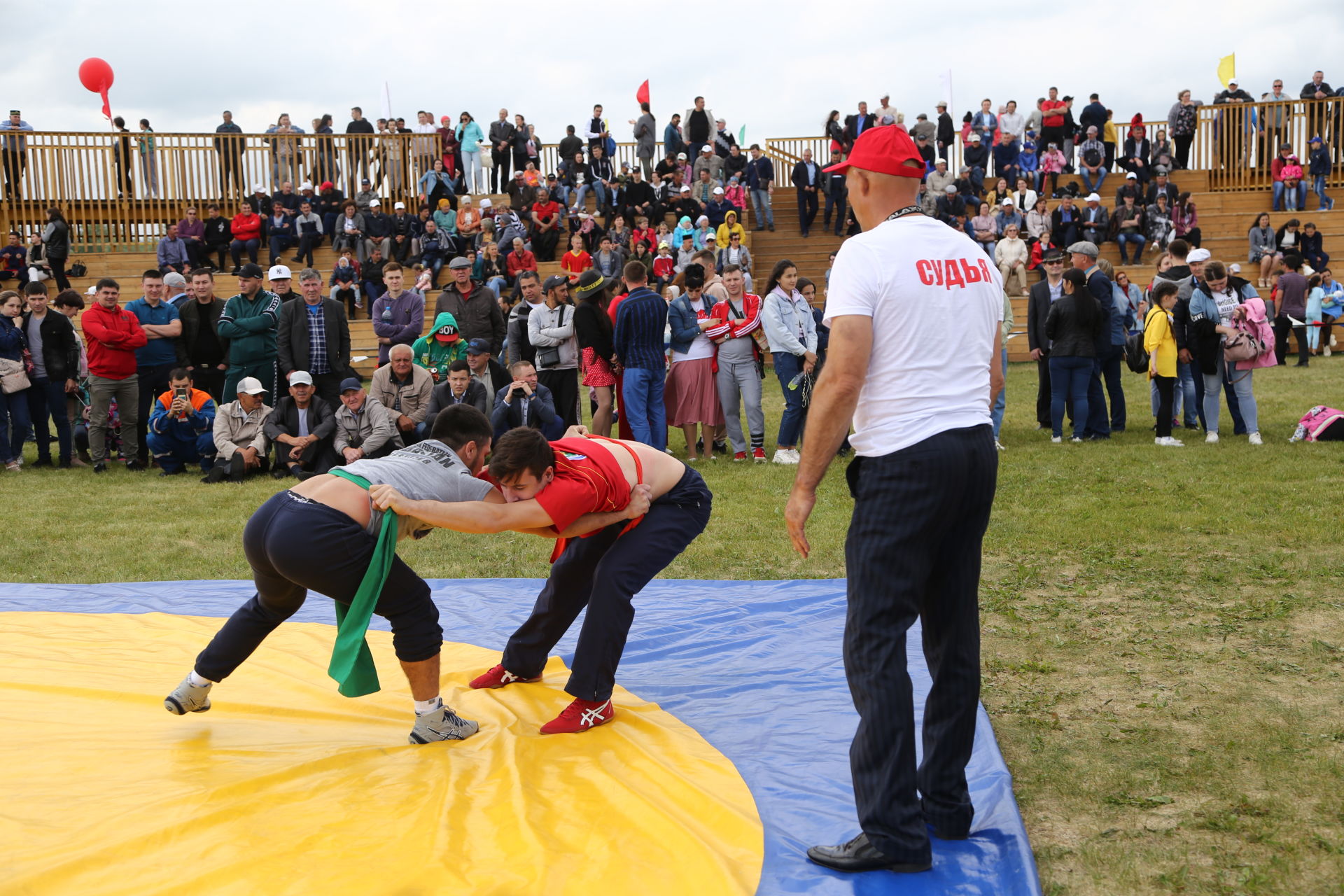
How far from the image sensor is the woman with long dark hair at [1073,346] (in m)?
10.3

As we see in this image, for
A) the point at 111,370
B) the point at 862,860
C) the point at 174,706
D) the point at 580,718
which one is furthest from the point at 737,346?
the point at 862,860

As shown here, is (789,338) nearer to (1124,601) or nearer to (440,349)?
(440,349)

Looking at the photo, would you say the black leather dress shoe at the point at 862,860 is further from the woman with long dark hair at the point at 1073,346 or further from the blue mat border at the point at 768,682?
the woman with long dark hair at the point at 1073,346

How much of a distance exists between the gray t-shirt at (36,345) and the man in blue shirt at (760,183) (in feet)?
47.2

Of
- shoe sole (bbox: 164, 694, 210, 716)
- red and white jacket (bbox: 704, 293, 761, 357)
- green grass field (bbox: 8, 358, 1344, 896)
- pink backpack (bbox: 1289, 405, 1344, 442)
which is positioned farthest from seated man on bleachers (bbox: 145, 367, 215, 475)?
pink backpack (bbox: 1289, 405, 1344, 442)

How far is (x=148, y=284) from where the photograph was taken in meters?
10.7

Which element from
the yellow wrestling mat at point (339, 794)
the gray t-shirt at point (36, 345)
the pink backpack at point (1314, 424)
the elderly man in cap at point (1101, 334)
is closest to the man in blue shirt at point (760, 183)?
the elderly man in cap at point (1101, 334)

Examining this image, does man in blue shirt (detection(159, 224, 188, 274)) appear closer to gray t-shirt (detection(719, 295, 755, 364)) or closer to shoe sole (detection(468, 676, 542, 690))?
gray t-shirt (detection(719, 295, 755, 364))

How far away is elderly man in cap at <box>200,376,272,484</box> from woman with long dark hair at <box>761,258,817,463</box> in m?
4.53

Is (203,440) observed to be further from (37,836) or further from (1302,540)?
(1302,540)

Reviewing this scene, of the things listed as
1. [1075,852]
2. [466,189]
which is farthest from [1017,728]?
[466,189]

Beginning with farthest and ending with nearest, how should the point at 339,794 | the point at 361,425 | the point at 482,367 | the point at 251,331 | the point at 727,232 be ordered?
1. the point at 727,232
2. the point at 251,331
3. the point at 482,367
4. the point at 361,425
5. the point at 339,794

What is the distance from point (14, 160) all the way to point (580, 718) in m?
19.7

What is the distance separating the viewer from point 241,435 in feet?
32.4
